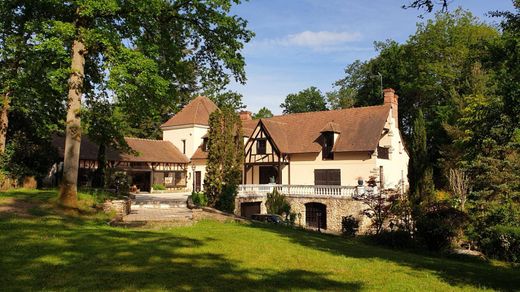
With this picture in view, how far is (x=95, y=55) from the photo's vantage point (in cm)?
1873

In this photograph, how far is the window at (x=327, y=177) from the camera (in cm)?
3139

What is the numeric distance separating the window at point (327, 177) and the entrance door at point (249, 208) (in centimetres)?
598

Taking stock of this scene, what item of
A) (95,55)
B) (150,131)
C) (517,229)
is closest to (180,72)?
(95,55)

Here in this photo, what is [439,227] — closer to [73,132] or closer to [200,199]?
[73,132]

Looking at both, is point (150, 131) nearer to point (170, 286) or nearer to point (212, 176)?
point (212, 176)

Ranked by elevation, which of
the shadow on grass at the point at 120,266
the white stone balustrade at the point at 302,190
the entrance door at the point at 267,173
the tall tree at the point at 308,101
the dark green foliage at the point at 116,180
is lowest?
the shadow on grass at the point at 120,266

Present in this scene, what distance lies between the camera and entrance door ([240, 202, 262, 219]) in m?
28.0

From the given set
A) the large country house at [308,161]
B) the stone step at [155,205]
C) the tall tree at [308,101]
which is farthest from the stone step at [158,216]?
the tall tree at [308,101]

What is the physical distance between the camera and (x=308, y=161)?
3303cm

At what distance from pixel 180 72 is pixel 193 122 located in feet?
73.5

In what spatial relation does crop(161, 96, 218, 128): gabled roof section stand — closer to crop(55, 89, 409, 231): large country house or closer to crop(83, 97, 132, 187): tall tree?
crop(55, 89, 409, 231): large country house

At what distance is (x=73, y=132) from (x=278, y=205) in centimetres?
1625

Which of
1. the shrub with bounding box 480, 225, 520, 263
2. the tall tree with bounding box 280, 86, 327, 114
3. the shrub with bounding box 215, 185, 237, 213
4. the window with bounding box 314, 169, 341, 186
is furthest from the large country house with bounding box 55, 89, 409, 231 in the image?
the tall tree with bounding box 280, 86, 327, 114

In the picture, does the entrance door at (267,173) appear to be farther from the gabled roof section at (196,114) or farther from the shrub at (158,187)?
the gabled roof section at (196,114)
